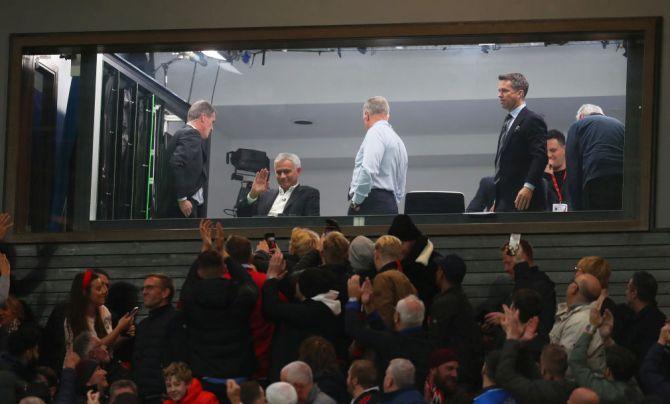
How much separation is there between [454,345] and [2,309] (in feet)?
11.2

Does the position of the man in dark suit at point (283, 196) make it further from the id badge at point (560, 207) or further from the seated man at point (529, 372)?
the seated man at point (529, 372)

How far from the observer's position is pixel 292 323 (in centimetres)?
917

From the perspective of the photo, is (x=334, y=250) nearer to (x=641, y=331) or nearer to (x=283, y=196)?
(x=641, y=331)

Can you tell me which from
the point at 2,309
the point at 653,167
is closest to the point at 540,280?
the point at 653,167

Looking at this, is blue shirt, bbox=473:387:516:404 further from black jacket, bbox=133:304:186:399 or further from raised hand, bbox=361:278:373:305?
black jacket, bbox=133:304:186:399

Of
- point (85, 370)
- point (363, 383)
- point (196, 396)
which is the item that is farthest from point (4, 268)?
point (363, 383)

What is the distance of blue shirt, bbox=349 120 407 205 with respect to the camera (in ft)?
38.5

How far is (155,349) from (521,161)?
3718 mm

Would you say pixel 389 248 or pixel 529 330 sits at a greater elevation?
pixel 389 248

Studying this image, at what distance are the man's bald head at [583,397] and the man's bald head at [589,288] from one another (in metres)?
1.27

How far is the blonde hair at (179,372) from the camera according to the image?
875 centimetres

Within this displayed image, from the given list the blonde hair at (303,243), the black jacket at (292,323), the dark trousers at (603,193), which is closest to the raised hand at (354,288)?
the black jacket at (292,323)

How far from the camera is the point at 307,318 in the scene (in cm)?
916

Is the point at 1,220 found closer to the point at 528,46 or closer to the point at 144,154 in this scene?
the point at 144,154
